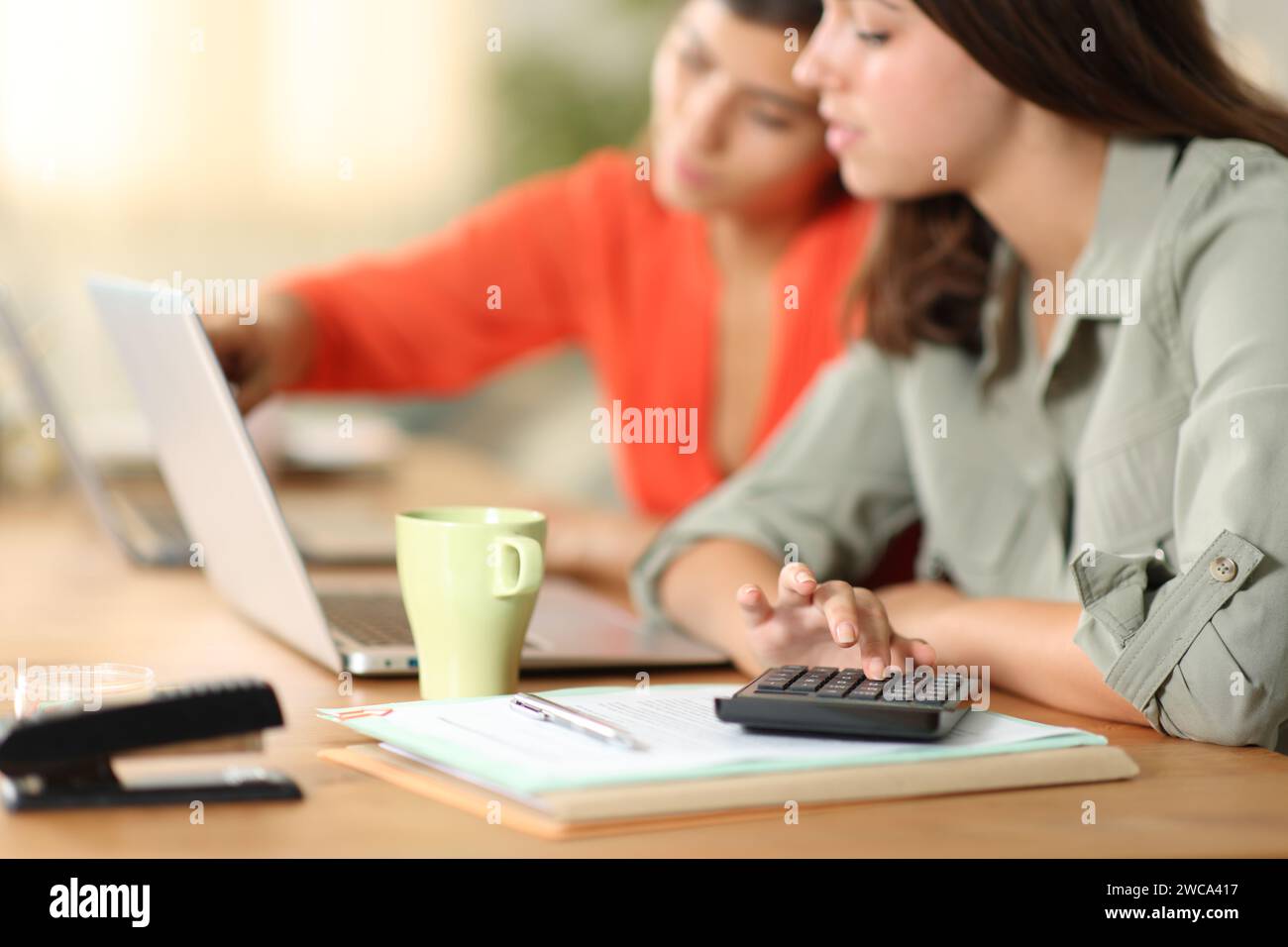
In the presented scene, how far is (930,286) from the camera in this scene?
Answer: 1189 millimetres

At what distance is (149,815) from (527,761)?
15cm

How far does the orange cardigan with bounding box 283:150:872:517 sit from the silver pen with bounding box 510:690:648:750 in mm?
1046

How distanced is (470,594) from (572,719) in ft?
0.39

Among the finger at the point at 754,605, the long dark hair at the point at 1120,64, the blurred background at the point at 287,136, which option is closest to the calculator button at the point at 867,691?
the finger at the point at 754,605

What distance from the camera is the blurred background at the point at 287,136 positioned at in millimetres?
3904

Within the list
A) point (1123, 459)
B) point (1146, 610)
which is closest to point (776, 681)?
point (1146, 610)

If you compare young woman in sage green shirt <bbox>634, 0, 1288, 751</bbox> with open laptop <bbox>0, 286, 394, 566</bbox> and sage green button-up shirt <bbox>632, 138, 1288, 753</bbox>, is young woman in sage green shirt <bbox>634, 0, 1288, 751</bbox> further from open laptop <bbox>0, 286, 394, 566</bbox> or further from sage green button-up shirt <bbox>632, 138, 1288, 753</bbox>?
open laptop <bbox>0, 286, 394, 566</bbox>

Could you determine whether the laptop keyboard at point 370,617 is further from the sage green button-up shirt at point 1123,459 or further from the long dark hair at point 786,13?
the long dark hair at point 786,13

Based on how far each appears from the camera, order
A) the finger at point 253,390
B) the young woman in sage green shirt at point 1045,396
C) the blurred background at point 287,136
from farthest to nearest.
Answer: the blurred background at point 287,136, the finger at point 253,390, the young woman in sage green shirt at point 1045,396

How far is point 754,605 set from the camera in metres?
0.81

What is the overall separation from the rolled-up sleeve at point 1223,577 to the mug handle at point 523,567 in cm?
29

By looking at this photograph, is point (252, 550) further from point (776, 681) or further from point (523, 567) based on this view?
point (776, 681)
